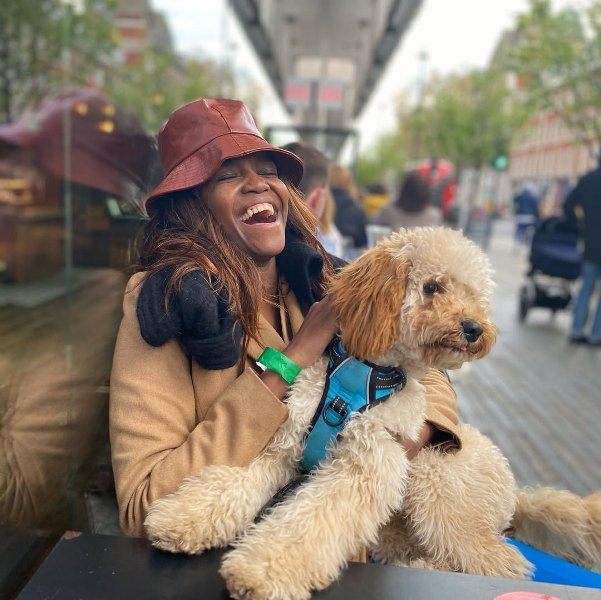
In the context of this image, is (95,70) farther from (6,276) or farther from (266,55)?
(266,55)

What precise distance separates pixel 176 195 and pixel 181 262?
30cm

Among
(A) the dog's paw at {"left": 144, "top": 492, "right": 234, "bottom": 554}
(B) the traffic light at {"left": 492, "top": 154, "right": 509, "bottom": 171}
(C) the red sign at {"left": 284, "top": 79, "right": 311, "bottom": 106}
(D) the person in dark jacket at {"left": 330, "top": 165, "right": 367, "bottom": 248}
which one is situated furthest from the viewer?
(B) the traffic light at {"left": 492, "top": 154, "right": 509, "bottom": 171}

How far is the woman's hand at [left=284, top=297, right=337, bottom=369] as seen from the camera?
171 cm

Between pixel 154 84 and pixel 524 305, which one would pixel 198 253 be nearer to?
pixel 154 84

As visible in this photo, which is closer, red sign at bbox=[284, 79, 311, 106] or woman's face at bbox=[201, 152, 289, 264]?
woman's face at bbox=[201, 152, 289, 264]

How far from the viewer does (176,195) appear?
77.4 inches

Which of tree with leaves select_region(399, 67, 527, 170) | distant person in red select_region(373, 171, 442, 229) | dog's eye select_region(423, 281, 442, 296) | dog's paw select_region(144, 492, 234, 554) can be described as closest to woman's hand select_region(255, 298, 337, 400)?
dog's eye select_region(423, 281, 442, 296)

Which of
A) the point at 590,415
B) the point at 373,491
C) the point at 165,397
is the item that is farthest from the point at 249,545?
the point at 590,415

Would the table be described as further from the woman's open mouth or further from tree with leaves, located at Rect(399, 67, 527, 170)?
tree with leaves, located at Rect(399, 67, 527, 170)

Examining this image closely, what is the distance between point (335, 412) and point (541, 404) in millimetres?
5133

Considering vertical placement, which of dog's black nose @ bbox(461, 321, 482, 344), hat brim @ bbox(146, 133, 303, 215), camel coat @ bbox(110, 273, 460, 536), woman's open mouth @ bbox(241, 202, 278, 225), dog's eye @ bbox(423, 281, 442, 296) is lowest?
camel coat @ bbox(110, 273, 460, 536)

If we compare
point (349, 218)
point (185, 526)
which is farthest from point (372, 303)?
point (349, 218)

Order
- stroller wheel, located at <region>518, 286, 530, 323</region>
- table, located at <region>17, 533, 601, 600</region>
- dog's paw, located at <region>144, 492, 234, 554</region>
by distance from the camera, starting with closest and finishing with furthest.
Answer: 1. table, located at <region>17, 533, 601, 600</region>
2. dog's paw, located at <region>144, 492, 234, 554</region>
3. stroller wheel, located at <region>518, 286, 530, 323</region>

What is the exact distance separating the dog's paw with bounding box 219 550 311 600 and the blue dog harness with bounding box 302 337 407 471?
14.4 inches
